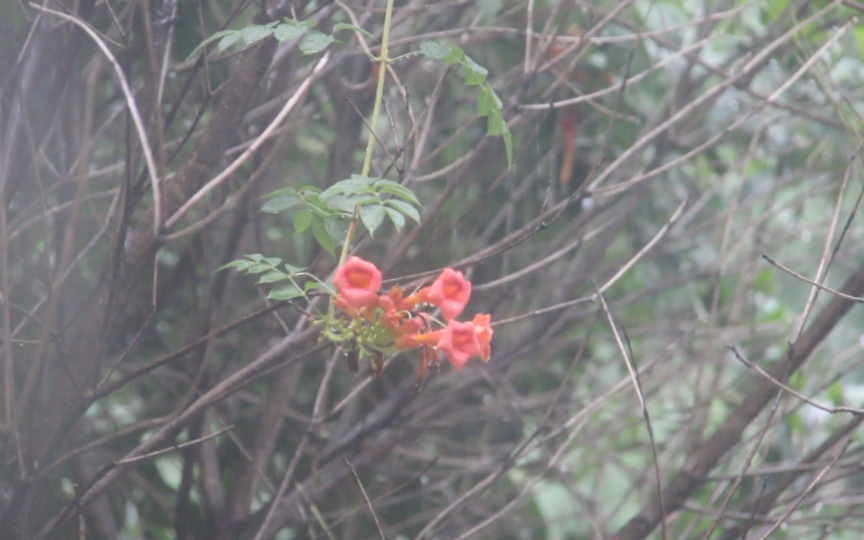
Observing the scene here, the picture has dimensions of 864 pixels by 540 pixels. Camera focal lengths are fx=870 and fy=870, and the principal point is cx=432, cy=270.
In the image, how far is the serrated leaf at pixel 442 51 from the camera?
3.92ft

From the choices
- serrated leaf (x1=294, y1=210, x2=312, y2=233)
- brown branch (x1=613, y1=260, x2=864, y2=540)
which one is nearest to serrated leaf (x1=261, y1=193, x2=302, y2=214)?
serrated leaf (x1=294, y1=210, x2=312, y2=233)

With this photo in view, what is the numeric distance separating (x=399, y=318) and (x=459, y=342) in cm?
8

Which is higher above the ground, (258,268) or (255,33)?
(255,33)

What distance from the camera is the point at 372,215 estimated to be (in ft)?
3.40

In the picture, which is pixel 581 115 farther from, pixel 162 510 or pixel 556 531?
pixel 162 510

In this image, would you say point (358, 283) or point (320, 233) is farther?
point (320, 233)

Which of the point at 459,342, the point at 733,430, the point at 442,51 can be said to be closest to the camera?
the point at 459,342

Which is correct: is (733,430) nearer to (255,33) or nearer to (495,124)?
(495,124)

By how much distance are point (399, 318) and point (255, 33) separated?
1.46 ft

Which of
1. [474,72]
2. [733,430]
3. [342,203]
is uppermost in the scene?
[474,72]

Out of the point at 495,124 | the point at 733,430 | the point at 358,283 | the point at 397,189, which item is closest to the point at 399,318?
the point at 358,283

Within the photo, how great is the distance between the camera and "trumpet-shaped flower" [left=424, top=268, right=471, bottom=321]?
1.06m

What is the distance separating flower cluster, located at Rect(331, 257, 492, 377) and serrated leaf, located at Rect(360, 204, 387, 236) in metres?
0.04

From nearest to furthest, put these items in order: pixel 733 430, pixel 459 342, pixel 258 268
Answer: pixel 459 342 < pixel 258 268 < pixel 733 430
